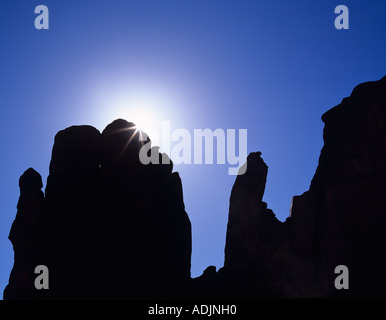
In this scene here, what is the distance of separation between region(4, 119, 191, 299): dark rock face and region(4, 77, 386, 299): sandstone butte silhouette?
0.14 m

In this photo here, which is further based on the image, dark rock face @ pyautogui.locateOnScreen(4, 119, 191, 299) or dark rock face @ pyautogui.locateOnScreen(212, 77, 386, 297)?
dark rock face @ pyautogui.locateOnScreen(4, 119, 191, 299)

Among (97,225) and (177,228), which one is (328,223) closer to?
(177,228)

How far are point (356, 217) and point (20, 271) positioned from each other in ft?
142

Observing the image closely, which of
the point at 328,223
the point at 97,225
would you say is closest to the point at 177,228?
the point at 97,225

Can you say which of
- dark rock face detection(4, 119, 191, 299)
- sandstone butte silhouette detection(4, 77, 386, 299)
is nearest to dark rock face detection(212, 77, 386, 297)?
sandstone butte silhouette detection(4, 77, 386, 299)

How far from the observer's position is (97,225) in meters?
47.7

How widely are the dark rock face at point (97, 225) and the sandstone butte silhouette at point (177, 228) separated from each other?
137 millimetres

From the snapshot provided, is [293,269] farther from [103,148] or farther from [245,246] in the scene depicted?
[103,148]

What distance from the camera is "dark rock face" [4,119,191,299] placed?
147ft

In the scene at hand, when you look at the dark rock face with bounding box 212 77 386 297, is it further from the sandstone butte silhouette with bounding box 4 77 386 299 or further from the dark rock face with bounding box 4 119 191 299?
the dark rock face with bounding box 4 119 191 299

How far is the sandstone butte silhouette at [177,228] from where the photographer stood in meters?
42.6

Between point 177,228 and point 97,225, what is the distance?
524 inches

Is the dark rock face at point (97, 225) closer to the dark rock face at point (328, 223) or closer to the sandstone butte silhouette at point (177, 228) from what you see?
the sandstone butte silhouette at point (177, 228)

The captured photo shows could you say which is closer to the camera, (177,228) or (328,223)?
(328,223)
